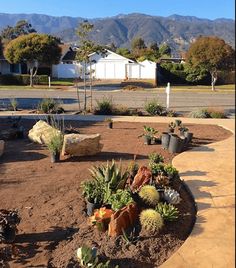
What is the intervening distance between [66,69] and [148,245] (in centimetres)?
5072

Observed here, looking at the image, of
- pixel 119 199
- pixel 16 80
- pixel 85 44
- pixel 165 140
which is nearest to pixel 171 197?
pixel 119 199

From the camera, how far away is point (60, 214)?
7734 mm

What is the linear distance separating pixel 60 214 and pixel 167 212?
1.86 meters

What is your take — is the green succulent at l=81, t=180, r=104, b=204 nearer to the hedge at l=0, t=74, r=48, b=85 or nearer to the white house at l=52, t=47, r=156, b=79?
the hedge at l=0, t=74, r=48, b=85

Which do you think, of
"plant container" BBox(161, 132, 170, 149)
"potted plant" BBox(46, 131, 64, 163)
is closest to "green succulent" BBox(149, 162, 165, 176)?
"potted plant" BBox(46, 131, 64, 163)

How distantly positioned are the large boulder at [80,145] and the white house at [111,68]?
1536 inches

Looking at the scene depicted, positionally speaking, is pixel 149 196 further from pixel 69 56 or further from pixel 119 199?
pixel 69 56

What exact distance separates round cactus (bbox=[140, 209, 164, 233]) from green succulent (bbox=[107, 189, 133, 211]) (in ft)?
1.31

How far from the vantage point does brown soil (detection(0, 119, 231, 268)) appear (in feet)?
20.7

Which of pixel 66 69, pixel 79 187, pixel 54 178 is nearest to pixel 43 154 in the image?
pixel 54 178

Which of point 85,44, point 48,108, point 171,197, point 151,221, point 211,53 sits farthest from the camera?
point 211,53

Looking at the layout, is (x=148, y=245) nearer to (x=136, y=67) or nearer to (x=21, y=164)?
(x=21, y=164)

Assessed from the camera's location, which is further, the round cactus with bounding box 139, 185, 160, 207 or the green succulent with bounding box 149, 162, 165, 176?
the green succulent with bounding box 149, 162, 165, 176

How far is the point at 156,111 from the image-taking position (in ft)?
70.8
